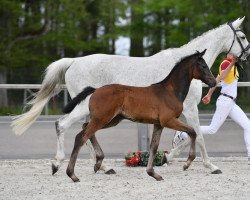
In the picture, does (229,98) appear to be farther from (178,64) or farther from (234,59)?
(178,64)

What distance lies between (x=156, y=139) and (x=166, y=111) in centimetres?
46

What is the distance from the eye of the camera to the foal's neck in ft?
31.0

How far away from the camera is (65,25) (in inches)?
1304

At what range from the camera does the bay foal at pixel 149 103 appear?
904 cm

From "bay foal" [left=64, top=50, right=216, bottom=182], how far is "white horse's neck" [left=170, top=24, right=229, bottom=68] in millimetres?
1110

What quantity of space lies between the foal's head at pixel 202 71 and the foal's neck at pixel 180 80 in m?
0.09

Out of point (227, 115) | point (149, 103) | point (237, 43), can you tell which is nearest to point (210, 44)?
point (237, 43)

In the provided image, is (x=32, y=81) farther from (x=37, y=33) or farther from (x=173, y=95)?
(x=173, y=95)

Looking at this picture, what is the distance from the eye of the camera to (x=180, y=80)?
949 cm

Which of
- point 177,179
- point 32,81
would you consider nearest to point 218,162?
point 177,179

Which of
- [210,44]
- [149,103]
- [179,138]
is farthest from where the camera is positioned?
[179,138]

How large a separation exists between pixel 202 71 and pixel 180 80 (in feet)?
1.06

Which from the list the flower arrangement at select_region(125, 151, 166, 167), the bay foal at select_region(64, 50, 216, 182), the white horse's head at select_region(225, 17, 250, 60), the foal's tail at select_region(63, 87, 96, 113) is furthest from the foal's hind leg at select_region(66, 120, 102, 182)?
the white horse's head at select_region(225, 17, 250, 60)

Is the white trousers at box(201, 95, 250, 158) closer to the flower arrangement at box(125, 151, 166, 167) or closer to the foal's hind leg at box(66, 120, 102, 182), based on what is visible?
the flower arrangement at box(125, 151, 166, 167)
